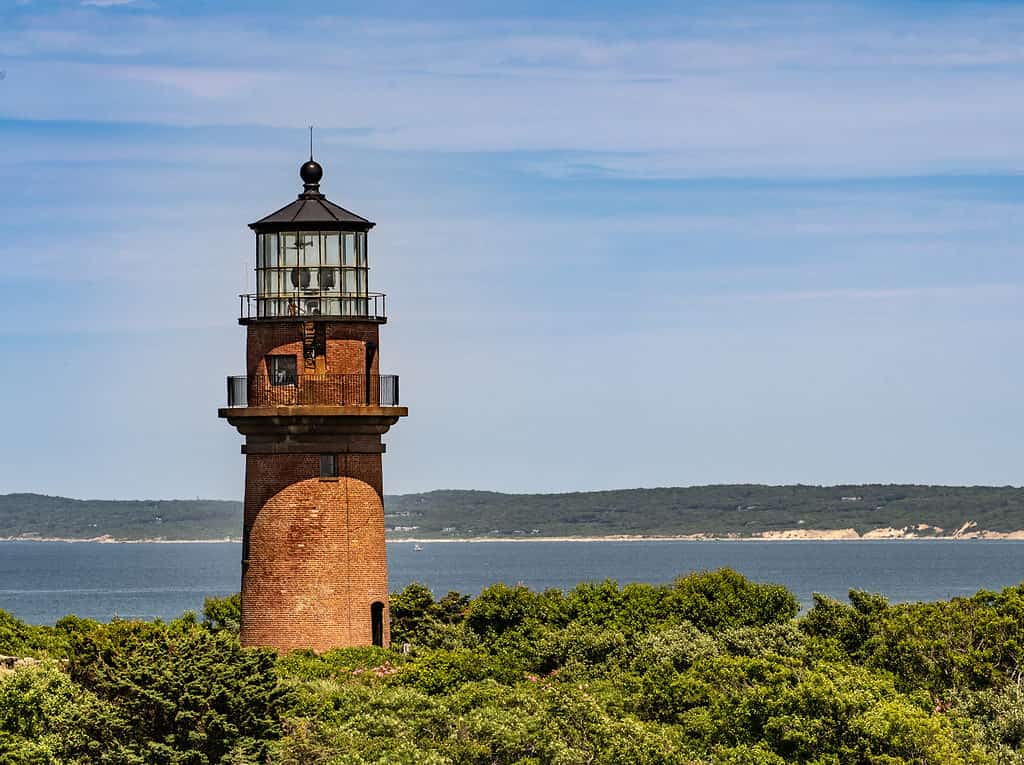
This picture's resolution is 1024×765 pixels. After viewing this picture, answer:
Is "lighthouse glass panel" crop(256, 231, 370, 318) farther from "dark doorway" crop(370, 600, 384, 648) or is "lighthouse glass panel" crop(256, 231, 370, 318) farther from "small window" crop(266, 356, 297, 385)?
"dark doorway" crop(370, 600, 384, 648)

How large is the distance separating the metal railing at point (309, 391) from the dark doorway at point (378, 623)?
434 cm

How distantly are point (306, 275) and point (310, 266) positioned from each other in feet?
0.68

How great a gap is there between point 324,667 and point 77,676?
4.96 m

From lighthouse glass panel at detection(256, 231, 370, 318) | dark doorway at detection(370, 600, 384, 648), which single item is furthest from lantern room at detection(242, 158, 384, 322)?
dark doorway at detection(370, 600, 384, 648)

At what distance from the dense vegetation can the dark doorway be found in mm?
917

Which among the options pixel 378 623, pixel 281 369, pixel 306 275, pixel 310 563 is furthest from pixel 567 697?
pixel 306 275

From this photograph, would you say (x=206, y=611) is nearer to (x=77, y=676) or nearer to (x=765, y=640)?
(x=77, y=676)

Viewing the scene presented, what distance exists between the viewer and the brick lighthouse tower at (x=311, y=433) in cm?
3838

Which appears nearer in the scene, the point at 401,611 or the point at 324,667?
the point at 324,667

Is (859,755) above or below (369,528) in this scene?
below

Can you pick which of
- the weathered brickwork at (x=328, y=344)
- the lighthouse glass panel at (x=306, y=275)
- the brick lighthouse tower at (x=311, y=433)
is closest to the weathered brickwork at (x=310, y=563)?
the brick lighthouse tower at (x=311, y=433)

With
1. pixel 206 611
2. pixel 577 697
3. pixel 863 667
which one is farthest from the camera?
pixel 206 611

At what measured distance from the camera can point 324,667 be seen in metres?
36.7

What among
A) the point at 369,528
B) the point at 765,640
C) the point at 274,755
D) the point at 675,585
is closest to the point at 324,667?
the point at 369,528
